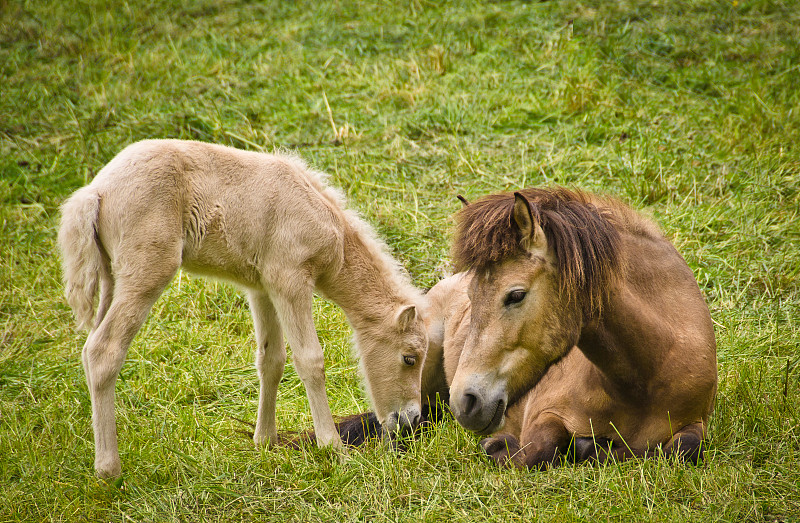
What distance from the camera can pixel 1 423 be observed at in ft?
15.7

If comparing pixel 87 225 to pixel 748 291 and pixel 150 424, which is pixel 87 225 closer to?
pixel 150 424

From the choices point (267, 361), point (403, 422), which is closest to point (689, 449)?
point (403, 422)

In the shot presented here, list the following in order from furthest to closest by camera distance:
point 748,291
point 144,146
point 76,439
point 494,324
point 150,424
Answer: point 748,291
point 150,424
point 76,439
point 144,146
point 494,324

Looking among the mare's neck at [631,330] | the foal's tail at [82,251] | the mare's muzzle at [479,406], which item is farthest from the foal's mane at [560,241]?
the foal's tail at [82,251]

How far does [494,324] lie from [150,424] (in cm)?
263

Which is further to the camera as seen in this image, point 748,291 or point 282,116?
point 282,116

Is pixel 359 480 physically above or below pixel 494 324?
below

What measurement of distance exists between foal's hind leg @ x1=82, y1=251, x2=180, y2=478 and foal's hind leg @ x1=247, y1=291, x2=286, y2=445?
36.1 inches

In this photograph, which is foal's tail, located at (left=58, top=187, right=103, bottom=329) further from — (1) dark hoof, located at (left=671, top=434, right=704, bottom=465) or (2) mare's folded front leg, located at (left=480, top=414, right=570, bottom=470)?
(1) dark hoof, located at (left=671, top=434, right=704, bottom=465)

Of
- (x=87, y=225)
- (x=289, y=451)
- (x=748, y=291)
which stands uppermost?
(x=87, y=225)

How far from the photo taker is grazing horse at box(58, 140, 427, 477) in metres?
3.72

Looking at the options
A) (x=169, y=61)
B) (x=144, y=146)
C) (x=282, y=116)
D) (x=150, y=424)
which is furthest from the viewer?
(x=169, y=61)

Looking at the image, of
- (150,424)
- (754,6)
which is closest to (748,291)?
(150,424)

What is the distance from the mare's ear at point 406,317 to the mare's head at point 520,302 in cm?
118
